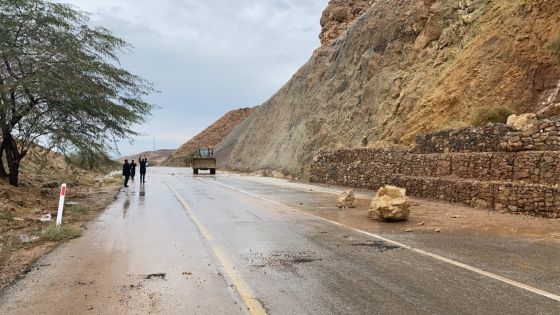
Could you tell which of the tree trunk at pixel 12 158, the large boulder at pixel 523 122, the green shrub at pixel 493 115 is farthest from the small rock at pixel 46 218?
the green shrub at pixel 493 115

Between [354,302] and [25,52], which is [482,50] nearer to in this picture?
[25,52]

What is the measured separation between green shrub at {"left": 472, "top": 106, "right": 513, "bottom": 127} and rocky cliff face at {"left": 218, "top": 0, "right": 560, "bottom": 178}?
188cm

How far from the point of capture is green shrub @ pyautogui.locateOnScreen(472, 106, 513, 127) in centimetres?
2130

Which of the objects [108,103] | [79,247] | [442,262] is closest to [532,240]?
[442,262]

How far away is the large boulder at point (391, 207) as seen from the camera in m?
12.8

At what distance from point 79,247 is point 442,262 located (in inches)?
250

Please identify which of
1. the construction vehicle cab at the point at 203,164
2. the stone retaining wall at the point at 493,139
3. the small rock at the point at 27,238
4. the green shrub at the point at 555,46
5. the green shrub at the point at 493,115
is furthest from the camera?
the construction vehicle cab at the point at 203,164

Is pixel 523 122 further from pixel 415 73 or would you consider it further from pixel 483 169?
pixel 415 73

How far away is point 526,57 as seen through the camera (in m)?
24.5

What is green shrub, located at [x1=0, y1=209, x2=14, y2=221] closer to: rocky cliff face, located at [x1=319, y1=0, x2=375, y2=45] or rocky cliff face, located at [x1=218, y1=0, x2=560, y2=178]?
rocky cliff face, located at [x1=218, y1=0, x2=560, y2=178]

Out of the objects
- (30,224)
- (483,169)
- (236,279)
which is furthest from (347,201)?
(236,279)

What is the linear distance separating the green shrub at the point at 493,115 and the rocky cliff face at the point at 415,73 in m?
1.88

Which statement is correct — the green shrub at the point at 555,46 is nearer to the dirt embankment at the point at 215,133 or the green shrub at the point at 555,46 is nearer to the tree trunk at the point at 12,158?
the tree trunk at the point at 12,158

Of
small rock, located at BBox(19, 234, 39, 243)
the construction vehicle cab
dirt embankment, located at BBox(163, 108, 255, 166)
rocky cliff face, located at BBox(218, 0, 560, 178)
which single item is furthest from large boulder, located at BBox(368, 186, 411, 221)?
dirt embankment, located at BBox(163, 108, 255, 166)
